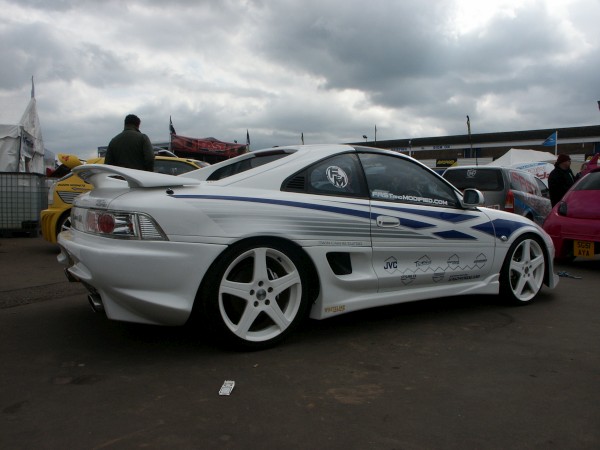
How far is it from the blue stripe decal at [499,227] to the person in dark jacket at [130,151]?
12.8ft

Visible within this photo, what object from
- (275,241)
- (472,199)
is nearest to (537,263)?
(472,199)

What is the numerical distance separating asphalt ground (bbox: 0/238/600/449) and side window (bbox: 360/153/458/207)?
0.96m

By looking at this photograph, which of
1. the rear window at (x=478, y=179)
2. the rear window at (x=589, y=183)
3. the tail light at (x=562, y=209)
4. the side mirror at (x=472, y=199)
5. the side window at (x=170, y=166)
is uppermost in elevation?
the side window at (x=170, y=166)

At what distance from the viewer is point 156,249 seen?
9.09ft

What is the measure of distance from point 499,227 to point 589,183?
3.42m

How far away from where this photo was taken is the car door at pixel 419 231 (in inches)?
142

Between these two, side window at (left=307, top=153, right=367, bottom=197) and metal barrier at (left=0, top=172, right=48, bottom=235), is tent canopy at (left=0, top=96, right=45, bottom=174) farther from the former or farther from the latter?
side window at (left=307, top=153, right=367, bottom=197)

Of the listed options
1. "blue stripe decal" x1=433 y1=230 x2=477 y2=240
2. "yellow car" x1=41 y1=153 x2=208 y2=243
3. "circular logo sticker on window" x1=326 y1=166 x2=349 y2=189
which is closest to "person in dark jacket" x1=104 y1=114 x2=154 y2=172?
"yellow car" x1=41 y1=153 x2=208 y2=243

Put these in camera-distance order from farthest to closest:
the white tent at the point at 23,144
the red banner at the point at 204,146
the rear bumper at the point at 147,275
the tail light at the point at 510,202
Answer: the red banner at the point at 204,146
the white tent at the point at 23,144
the tail light at the point at 510,202
the rear bumper at the point at 147,275

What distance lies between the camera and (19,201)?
9195 mm

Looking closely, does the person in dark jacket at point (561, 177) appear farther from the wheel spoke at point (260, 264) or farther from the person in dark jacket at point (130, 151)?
the wheel spoke at point (260, 264)

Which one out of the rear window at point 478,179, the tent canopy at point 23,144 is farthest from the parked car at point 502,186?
the tent canopy at point 23,144

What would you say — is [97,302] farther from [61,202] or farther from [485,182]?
[485,182]

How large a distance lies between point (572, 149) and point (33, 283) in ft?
177
